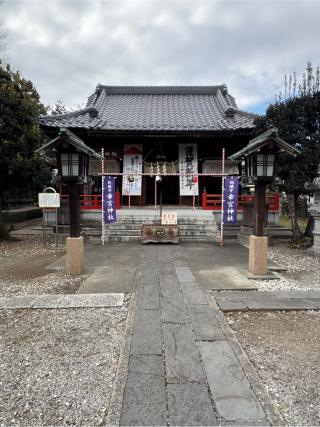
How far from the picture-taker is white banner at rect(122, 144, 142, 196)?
14039 millimetres

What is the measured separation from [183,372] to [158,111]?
1525 cm

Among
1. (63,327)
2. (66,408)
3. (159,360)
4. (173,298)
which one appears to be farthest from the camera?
(173,298)

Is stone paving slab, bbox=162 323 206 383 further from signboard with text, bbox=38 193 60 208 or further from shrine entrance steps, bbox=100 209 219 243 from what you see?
signboard with text, bbox=38 193 60 208

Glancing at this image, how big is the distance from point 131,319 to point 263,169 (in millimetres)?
4509

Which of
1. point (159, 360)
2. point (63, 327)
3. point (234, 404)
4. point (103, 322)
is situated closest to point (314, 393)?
point (234, 404)

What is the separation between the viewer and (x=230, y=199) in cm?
1059

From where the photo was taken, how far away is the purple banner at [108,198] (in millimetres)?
10672

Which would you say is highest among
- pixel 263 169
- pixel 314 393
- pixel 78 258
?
pixel 263 169

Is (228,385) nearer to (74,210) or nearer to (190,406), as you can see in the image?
(190,406)

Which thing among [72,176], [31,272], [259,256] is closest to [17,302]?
[31,272]

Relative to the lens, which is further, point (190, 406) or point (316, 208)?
point (316, 208)

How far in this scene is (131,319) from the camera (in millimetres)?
4098

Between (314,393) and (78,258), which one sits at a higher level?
(78,258)

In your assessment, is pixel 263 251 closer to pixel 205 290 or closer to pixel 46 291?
pixel 205 290
